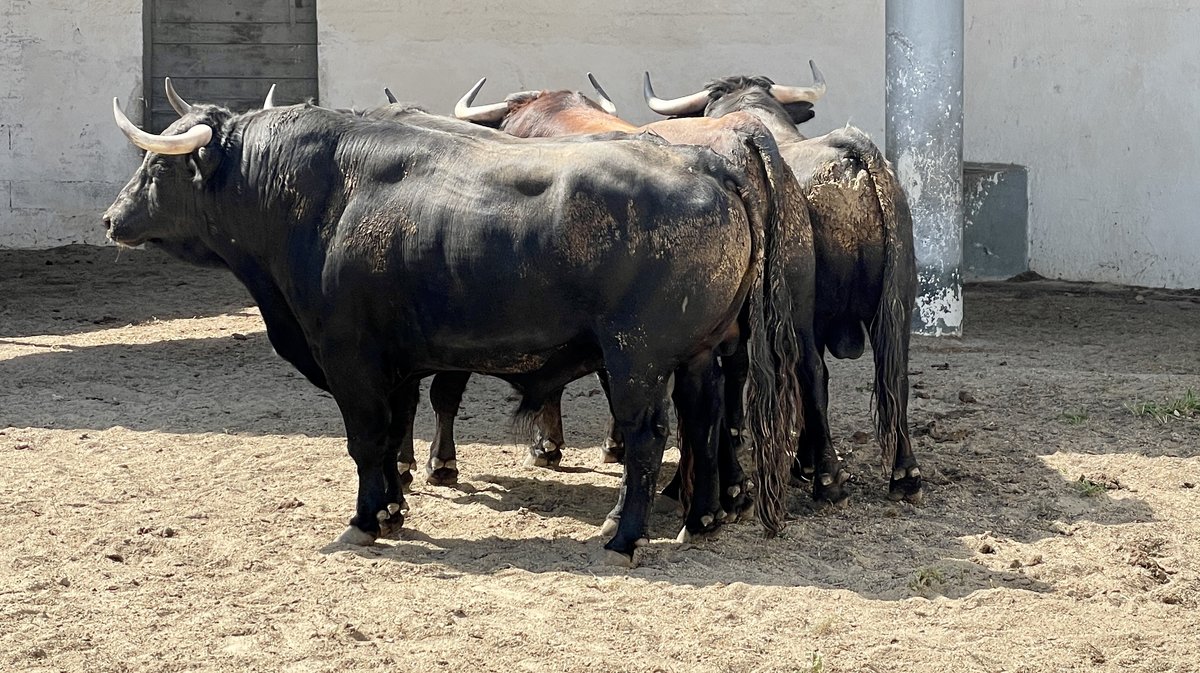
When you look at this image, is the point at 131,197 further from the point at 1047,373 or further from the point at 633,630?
the point at 1047,373

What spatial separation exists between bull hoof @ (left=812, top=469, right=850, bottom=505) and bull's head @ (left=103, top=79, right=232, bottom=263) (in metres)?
2.90

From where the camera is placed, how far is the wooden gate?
1374 centimetres

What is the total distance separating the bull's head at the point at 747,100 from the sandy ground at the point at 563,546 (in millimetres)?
1695

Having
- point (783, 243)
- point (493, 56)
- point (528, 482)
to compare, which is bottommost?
point (528, 482)

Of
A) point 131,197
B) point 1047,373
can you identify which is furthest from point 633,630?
point 1047,373

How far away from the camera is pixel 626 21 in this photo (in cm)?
1295

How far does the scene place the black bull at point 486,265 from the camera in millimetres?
5613

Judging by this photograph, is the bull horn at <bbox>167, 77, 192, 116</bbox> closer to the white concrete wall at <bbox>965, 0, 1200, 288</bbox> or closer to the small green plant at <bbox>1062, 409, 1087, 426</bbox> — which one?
the small green plant at <bbox>1062, 409, 1087, 426</bbox>

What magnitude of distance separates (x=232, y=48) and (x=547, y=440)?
785 centimetres

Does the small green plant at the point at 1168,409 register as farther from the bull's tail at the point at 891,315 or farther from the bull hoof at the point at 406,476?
the bull hoof at the point at 406,476

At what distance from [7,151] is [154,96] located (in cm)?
142

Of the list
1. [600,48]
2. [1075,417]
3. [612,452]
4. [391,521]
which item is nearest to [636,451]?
[391,521]

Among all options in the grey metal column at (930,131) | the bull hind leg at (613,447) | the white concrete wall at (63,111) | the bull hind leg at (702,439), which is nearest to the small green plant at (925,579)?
the bull hind leg at (702,439)

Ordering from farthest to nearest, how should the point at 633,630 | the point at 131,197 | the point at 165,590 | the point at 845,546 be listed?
1. the point at 131,197
2. the point at 845,546
3. the point at 165,590
4. the point at 633,630
